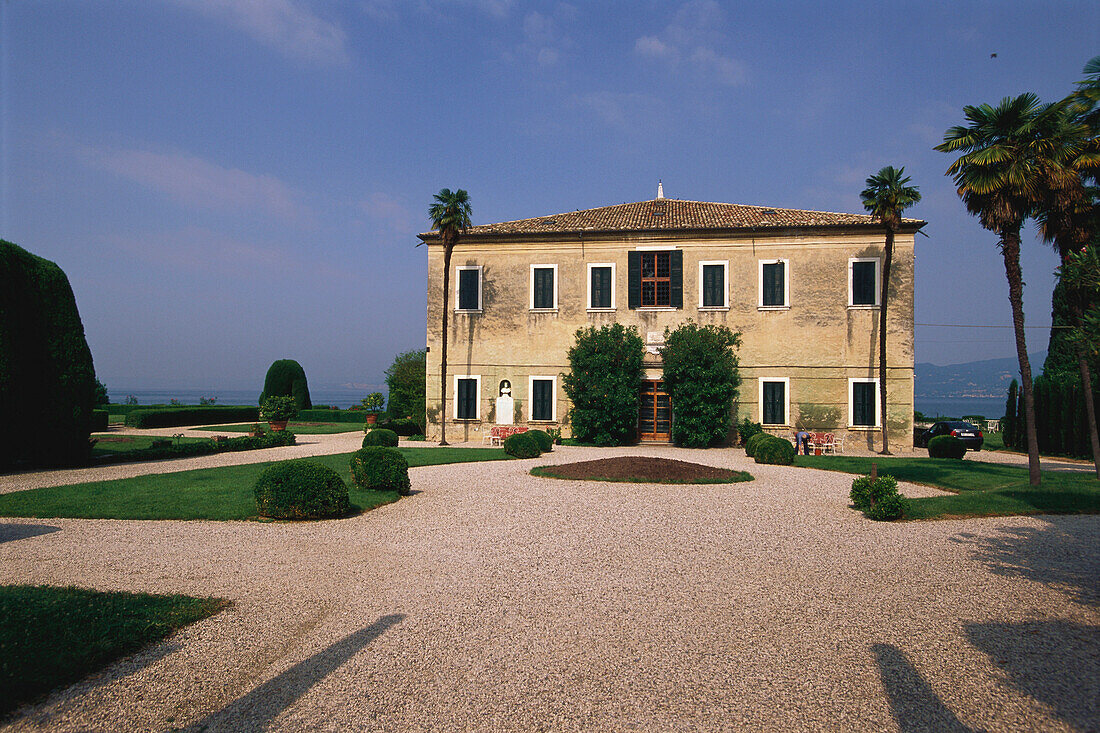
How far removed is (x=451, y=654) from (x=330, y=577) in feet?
8.74

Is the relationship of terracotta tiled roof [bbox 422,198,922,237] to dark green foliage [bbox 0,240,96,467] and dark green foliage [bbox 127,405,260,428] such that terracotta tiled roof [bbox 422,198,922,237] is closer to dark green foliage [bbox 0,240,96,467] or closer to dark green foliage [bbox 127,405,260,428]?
dark green foliage [bbox 0,240,96,467]

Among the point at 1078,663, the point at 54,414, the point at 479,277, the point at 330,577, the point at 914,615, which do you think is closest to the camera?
the point at 1078,663

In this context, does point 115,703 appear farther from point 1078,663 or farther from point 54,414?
point 54,414

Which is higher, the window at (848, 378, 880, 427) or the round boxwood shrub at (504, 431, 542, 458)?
the window at (848, 378, 880, 427)

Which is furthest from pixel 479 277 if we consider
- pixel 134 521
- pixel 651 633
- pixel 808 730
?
pixel 808 730

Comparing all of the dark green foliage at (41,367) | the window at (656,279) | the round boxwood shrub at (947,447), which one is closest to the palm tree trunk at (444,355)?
the window at (656,279)

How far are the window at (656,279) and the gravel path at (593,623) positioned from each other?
51.8 feet

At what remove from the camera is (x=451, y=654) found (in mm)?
4945

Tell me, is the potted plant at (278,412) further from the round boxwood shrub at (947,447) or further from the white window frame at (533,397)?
the round boxwood shrub at (947,447)

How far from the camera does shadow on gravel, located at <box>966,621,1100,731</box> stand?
4164 millimetres

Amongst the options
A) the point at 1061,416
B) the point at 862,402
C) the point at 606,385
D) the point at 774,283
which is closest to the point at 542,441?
the point at 606,385

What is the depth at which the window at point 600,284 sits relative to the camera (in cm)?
2592

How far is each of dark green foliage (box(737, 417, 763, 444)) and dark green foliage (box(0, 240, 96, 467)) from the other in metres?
21.0

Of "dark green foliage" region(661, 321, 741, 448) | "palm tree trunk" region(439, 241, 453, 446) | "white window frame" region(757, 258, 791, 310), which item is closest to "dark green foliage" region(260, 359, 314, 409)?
"palm tree trunk" region(439, 241, 453, 446)
